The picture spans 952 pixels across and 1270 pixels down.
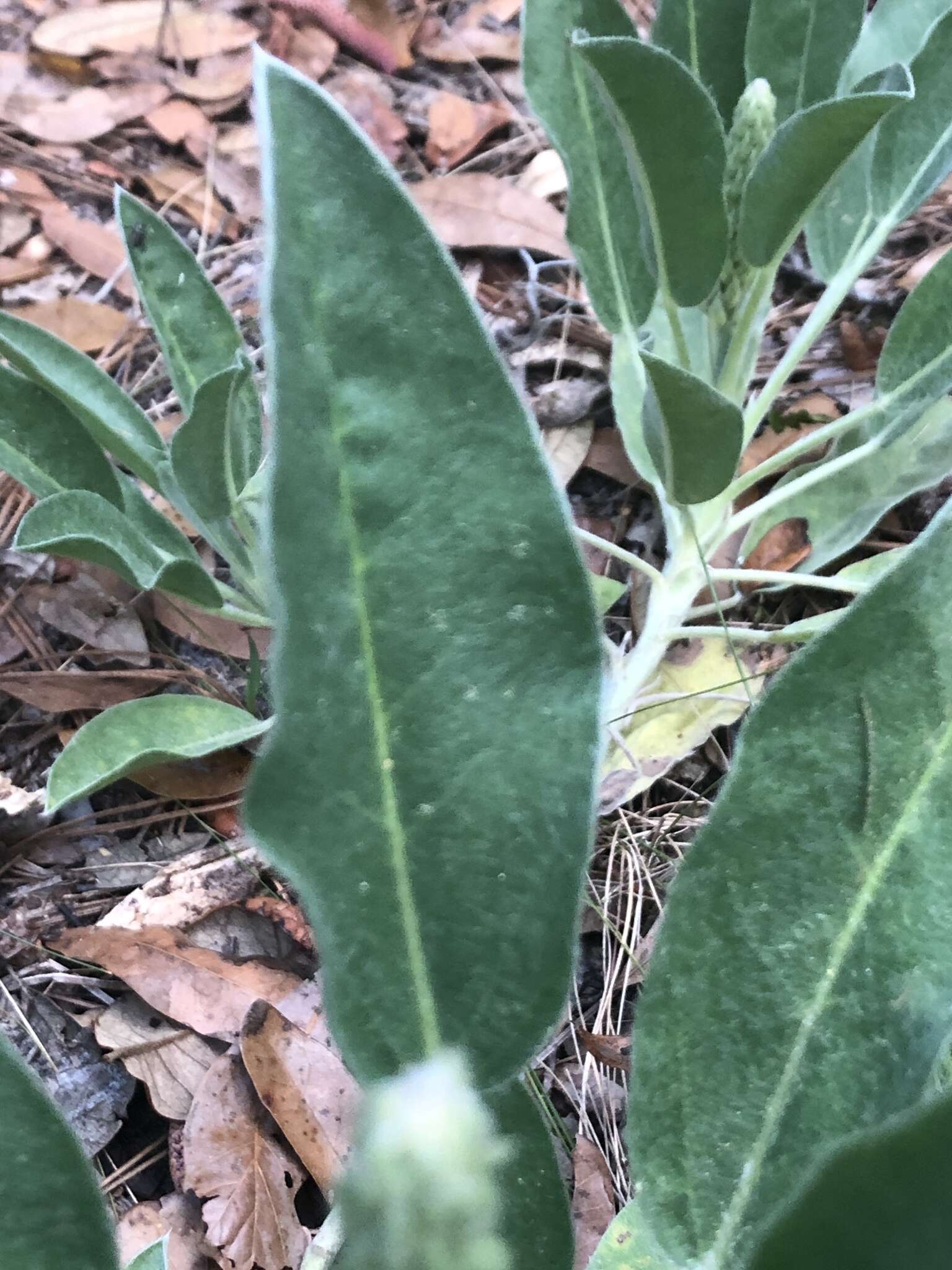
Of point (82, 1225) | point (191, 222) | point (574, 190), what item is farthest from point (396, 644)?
point (191, 222)

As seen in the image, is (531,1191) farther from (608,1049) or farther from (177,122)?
(177,122)

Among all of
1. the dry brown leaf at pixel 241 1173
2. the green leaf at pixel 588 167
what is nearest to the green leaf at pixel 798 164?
the green leaf at pixel 588 167

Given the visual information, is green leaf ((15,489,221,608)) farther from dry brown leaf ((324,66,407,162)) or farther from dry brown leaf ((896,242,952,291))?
dry brown leaf ((896,242,952,291))

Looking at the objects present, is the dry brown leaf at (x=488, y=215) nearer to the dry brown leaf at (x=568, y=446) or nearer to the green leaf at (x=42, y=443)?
the dry brown leaf at (x=568, y=446)

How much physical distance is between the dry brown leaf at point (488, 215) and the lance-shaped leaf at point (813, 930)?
116 centimetres

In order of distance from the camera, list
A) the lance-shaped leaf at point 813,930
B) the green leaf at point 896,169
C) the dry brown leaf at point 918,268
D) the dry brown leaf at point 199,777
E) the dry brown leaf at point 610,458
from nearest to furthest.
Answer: the lance-shaped leaf at point 813,930, the green leaf at point 896,169, the dry brown leaf at point 199,777, the dry brown leaf at point 610,458, the dry brown leaf at point 918,268

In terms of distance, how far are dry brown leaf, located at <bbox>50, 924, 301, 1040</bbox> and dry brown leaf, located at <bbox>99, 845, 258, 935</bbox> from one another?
14 mm

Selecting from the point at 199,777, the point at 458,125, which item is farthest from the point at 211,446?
the point at 458,125

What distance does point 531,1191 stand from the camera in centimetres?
44

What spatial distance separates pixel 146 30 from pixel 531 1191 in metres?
1.84

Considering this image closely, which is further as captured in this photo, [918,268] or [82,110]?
[82,110]

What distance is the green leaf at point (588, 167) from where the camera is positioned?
1.00m

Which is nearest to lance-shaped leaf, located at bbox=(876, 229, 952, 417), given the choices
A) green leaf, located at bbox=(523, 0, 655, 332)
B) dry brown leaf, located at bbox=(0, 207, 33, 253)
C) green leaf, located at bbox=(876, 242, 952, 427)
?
green leaf, located at bbox=(876, 242, 952, 427)

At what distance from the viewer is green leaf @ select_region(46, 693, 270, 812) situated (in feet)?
2.83
